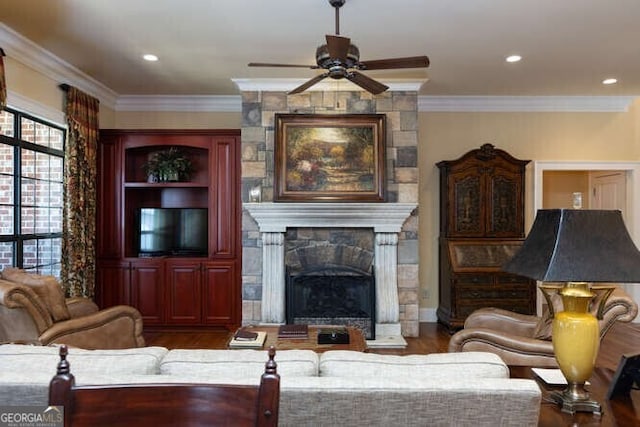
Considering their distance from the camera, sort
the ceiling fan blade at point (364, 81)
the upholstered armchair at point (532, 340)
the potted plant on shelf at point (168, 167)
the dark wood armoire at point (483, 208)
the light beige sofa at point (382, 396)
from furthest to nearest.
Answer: the potted plant on shelf at point (168, 167), the dark wood armoire at point (483, 208), the ceiling fan blade at point (364, 81), the upholstered armchair at point (532, 340), the light beige sofa at point (382, 396)

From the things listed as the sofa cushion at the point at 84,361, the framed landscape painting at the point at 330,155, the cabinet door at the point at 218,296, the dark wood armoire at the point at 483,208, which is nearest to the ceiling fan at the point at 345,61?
the framed landscape painting at the point at 330,155

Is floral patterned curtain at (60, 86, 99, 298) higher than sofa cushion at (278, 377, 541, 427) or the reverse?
higher

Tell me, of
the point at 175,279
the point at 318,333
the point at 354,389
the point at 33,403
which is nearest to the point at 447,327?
Answer: the point at 318,333

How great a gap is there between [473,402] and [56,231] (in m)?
4.88

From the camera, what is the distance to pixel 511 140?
19.2 ft

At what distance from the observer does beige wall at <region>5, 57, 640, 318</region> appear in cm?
585

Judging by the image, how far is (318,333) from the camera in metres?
3.52

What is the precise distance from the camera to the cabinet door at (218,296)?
5.30 m

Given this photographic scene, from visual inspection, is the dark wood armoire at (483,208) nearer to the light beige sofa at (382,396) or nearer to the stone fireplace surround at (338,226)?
the stone fireplace surround at (338,226)

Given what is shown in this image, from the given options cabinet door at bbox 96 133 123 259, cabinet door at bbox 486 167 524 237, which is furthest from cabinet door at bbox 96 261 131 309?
cabinet door at bbox 486 167 524 237

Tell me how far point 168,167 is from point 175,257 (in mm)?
1096

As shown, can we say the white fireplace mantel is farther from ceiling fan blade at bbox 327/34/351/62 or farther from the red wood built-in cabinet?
ceiling fan blade at bbox 327/34/351/62

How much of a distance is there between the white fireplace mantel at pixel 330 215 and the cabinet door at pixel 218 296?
81cm

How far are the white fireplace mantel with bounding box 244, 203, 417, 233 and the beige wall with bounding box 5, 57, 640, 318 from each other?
101 centimetres
